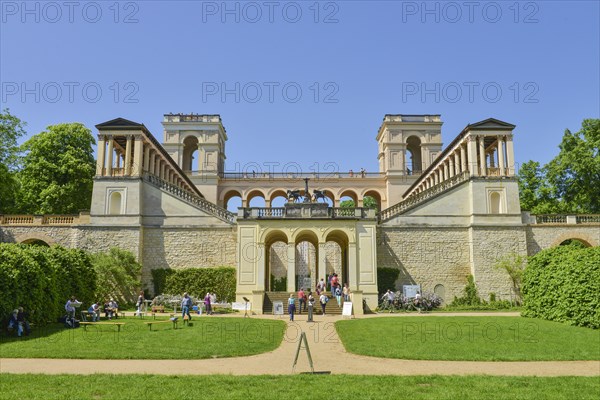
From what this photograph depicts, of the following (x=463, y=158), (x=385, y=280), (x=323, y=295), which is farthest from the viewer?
(x=463, y=158)

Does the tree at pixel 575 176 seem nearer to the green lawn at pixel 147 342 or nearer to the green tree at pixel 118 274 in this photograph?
the green lawn at pixel 147 342

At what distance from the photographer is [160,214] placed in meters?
32.4

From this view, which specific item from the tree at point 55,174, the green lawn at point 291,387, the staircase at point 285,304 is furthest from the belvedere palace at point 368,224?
the green lawn at point 291,387

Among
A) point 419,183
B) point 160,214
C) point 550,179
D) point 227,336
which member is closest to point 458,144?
point 550,179

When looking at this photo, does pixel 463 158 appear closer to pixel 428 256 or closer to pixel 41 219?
pixel 428 256

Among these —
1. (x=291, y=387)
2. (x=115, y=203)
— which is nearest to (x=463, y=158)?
(x=115, y=203)

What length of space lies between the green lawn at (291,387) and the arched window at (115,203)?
930 inches

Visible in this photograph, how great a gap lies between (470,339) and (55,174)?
33.5 meters

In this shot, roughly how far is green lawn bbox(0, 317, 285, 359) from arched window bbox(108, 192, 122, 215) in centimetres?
1423

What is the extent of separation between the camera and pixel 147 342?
14.5m

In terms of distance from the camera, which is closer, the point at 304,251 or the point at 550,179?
the point at 550,179

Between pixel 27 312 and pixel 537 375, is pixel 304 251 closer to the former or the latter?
pixel 27 312

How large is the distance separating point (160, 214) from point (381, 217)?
49.7 feet

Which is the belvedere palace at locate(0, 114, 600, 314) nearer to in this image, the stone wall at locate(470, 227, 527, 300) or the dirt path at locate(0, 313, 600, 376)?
the stone wall at locate(470, 227, 527, 300)
